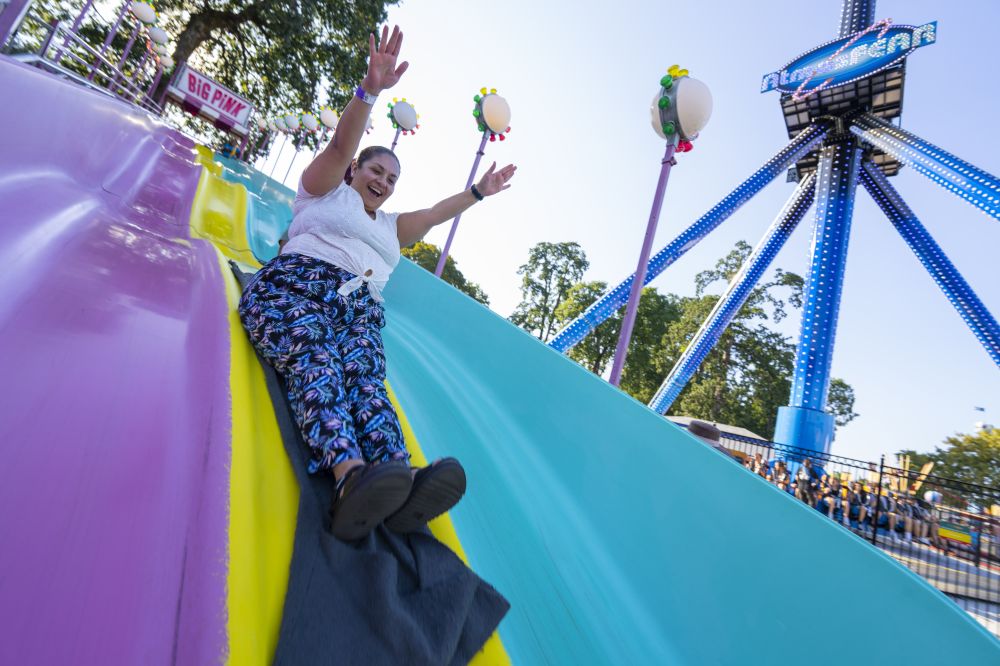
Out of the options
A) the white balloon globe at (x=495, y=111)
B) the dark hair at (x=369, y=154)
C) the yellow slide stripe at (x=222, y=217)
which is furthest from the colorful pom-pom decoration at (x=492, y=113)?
the dark hair at (x=369, y=154)

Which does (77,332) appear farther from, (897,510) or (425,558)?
(897,510)

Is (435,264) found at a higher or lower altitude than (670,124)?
higher

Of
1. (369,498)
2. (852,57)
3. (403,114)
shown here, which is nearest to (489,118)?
(403,114)

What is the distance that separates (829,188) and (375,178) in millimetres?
10458

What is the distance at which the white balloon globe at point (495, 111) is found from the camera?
489 centimetres

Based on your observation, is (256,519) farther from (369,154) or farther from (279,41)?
(279,41)

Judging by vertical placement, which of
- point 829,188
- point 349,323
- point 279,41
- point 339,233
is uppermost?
point 279,41

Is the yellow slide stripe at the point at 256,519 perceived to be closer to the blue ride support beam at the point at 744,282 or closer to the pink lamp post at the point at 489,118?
the pink lamp post at the point at 489,118

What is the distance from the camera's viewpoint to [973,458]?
21.8 meters

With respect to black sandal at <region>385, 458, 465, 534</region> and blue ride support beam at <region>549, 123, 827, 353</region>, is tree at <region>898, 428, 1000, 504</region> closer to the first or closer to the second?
blue ride support beam at <region>549, 123, 827, 353</region>

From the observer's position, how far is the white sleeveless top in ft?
5.41

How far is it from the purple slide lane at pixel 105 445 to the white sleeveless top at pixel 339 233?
35 centimetres

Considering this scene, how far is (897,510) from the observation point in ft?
22.5

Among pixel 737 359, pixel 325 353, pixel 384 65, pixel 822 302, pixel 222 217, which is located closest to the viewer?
pixel 325 353
